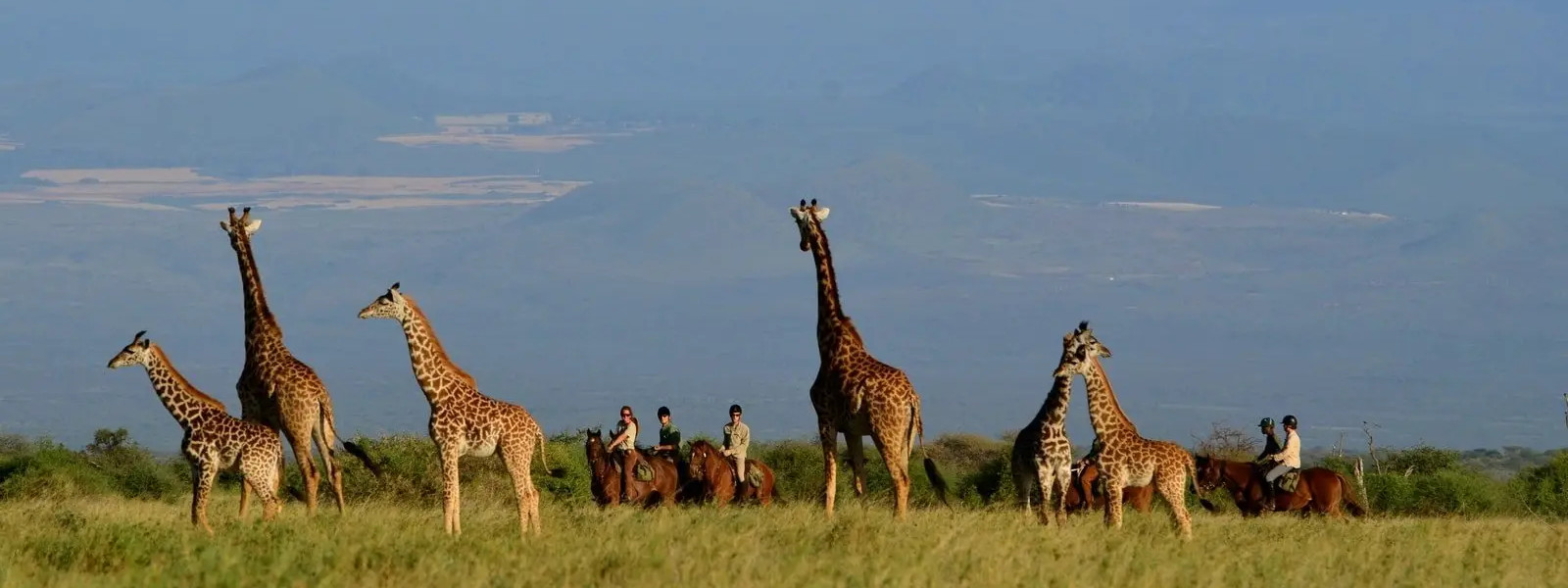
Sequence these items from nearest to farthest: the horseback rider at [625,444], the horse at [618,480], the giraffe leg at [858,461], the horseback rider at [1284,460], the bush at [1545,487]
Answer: the giraffe leg at [858,461], the horse at [618,480], the horseback rider at [625,444], the horseback rider at [1284,460], the bush at [1545,487]

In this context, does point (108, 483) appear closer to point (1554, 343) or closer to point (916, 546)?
point (916, 546)

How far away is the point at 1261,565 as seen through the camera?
18.6 meters

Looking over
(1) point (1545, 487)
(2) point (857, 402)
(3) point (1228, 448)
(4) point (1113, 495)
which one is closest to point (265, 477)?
(2) point (857, 402)

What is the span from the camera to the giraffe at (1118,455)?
21422 mm

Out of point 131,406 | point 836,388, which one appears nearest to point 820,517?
point 836,388

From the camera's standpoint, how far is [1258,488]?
26906 mm

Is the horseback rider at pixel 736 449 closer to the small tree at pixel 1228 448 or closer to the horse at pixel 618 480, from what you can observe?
the horse at pixel 618 480

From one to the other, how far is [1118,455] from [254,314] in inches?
328

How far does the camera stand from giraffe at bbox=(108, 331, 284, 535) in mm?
20438

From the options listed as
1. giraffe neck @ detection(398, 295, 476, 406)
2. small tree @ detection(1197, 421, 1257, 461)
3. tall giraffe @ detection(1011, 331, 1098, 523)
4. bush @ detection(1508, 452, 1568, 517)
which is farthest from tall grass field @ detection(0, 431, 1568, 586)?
small tree @ detection(1197, 421, 1257, 461)

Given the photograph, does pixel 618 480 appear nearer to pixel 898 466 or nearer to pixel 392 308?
pixel 898 466

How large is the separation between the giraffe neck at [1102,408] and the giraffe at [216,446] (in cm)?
702

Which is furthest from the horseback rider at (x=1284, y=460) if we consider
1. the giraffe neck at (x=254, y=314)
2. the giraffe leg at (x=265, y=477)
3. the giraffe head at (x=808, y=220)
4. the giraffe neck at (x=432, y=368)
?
the giraffe leg at (x=265, y=477)

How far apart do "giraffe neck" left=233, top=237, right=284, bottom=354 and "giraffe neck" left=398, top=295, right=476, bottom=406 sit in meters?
2.48
